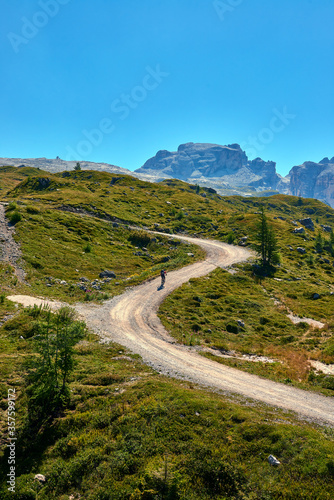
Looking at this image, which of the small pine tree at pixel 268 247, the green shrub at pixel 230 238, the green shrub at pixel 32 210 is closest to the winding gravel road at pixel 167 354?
the small pine tree at pixel 268 247

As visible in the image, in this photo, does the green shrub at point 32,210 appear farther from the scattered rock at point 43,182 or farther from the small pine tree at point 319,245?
the small pine tree at point 319,245

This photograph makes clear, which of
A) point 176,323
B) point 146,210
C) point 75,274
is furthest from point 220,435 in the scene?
point 146,210

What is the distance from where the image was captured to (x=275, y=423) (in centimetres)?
1286

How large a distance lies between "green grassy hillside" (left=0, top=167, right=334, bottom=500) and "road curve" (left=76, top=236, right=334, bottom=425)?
1.65 m

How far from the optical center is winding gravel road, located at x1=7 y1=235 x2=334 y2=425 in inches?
661

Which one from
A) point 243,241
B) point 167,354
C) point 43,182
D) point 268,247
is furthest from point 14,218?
point 243,241

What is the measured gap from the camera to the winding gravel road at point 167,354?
1678cm

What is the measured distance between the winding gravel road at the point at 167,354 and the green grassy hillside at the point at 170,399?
163 cm

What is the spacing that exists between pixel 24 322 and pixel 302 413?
24429mm

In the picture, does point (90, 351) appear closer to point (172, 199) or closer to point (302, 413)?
point (302, 413)

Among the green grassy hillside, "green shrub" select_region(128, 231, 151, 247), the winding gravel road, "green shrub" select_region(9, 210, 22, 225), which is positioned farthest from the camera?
"green shrub" select_region(128, 231, 151, 247)

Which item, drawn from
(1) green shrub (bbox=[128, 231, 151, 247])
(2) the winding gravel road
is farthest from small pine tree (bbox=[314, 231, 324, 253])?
(2) the winding gravel road

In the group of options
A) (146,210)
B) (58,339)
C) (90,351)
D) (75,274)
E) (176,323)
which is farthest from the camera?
(146,210)

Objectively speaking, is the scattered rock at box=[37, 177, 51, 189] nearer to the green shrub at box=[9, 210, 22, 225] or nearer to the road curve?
the green shrub at box=[9, 210, 22, 225]
